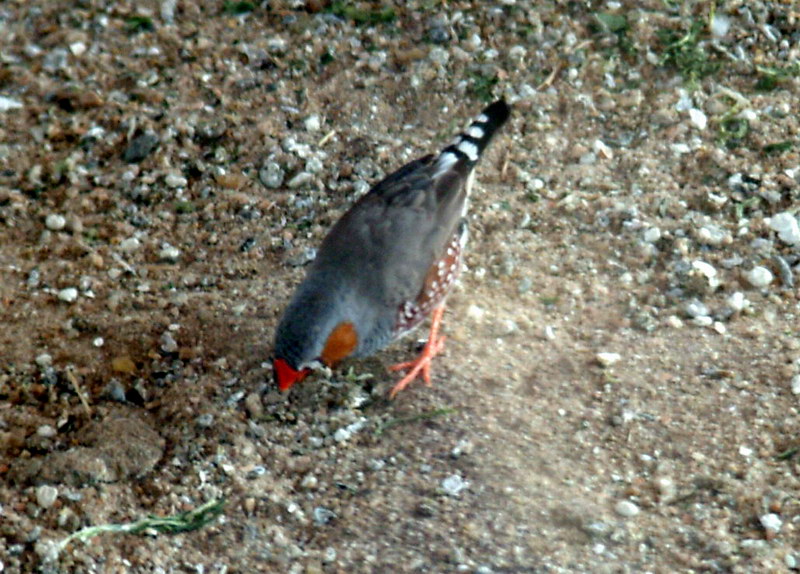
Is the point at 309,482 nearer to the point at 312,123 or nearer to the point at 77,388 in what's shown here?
the point at 77,388

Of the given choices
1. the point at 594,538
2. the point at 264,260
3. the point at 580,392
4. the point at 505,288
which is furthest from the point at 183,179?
the point at 594,538

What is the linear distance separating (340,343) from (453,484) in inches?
30.9

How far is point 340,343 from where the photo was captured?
15.4 feet

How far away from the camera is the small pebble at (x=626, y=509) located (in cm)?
418

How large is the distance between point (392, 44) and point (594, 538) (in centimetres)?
334

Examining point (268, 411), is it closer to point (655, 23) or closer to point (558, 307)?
point (558, 307)

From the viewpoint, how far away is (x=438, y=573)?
4.01m

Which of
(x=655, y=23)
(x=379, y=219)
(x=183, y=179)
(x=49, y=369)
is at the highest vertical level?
(x=655, y=23)

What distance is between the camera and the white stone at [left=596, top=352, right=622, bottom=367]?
15.8 feet

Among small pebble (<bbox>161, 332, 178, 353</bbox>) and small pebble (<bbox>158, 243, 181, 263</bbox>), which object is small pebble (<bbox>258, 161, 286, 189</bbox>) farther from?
small pebble (<bbox>161, 332, 178, 353</bbox>)

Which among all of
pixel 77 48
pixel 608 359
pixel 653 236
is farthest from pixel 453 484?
pixel 77 48

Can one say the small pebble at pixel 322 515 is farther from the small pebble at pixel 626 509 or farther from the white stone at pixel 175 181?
the white stone at pixel 175 181

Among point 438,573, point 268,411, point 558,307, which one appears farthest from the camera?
point 558,307

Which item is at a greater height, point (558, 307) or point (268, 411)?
point (558, 307)
